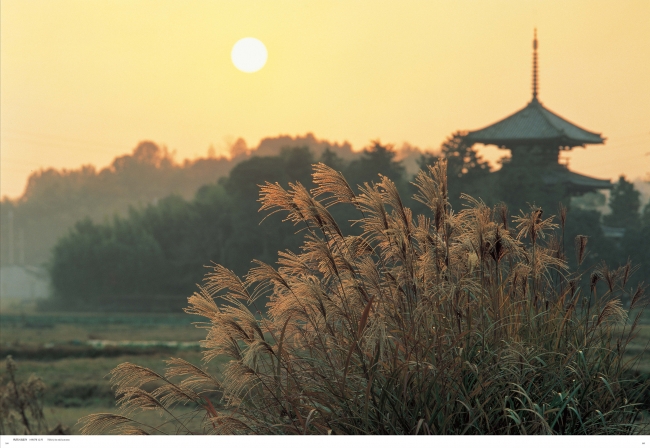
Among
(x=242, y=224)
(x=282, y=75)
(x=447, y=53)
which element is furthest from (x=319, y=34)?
(x=242, y=224)

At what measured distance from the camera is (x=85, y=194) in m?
29.2

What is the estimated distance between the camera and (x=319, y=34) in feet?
75.9

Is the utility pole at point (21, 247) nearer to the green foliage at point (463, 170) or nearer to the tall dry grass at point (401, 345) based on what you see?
the green foliage at point (463, 170)

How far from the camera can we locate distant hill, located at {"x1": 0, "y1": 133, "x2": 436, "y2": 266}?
1147 inches

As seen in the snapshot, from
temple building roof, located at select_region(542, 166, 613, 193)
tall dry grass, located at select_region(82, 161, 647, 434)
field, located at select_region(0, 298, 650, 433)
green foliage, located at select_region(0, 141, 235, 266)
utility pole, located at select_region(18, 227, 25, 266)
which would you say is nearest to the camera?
tall dry grass, located at select_region(82, 161, 647, 434)

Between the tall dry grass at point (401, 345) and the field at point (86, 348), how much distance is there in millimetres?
4735

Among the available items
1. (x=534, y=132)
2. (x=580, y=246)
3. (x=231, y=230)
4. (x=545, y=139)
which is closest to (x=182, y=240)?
(x=231, y=230)

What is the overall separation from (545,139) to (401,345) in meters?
16.1

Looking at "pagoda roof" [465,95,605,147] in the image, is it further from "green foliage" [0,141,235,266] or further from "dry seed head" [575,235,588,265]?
"dry seed head" [575,235,588,265]

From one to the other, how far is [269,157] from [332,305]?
17560mm

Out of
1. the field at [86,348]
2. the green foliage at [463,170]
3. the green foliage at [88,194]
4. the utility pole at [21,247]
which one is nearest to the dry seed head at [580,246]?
the field at [86,348]

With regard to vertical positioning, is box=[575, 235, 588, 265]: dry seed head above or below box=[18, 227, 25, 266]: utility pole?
above

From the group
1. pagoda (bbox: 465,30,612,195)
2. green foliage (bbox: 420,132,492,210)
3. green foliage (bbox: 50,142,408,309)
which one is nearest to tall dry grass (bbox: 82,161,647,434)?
green foliage (bbox: 420,132,492,210)

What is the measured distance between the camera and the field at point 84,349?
9.95m
